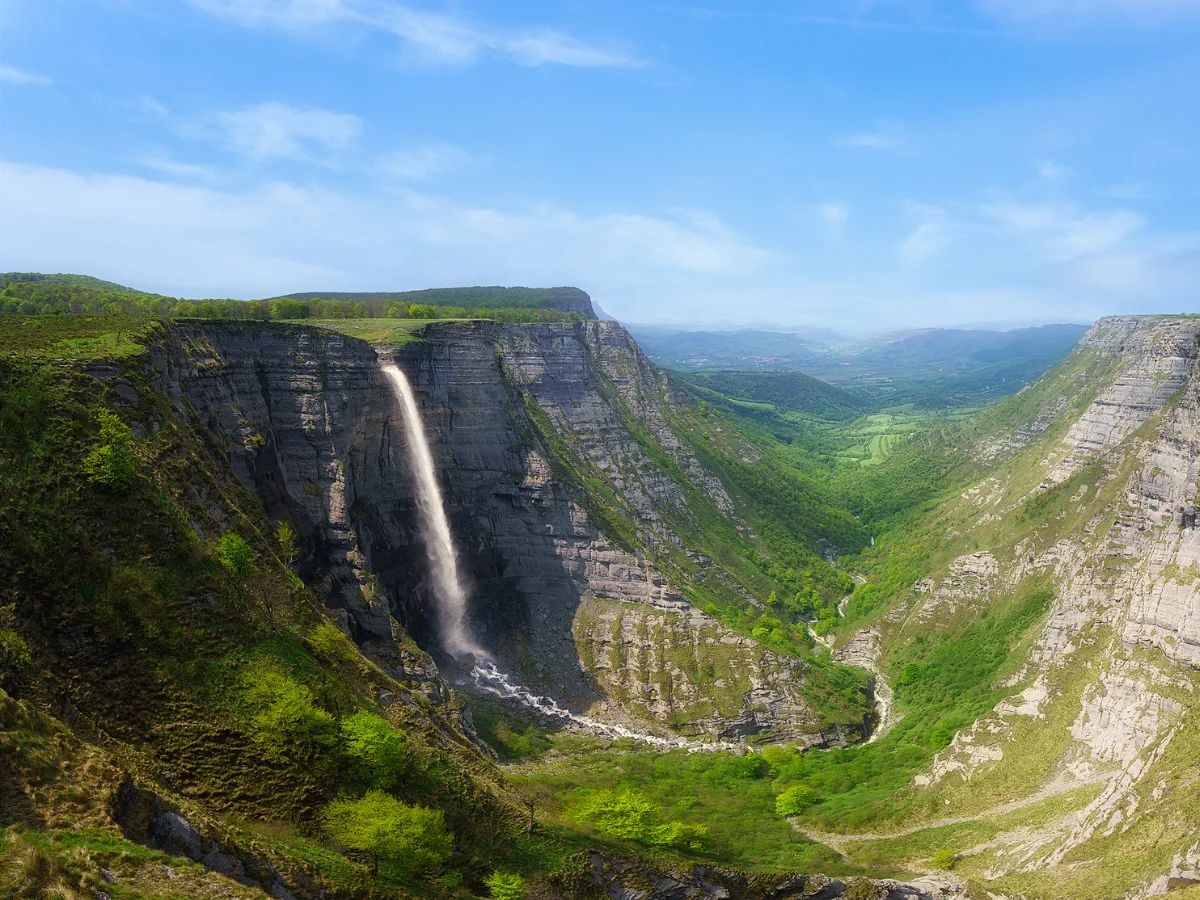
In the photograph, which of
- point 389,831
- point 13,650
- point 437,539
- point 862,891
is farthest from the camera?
point 437,539

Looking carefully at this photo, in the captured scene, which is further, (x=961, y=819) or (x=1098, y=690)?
(x=1098, y=690)

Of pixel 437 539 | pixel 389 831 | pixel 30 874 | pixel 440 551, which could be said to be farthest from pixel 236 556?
pixel 440 551

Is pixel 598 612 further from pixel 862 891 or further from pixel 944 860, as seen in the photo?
pixel 862 891

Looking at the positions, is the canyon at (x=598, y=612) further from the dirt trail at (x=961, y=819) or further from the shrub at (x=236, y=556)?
the shrub at (x=236, y=556)

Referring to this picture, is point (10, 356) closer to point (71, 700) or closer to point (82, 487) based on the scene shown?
point (82, 487)

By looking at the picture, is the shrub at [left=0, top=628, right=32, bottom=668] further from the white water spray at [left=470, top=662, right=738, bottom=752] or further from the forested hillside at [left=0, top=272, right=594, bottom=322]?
the white water spray at [left=470, top=662, right=738, bottom=752]

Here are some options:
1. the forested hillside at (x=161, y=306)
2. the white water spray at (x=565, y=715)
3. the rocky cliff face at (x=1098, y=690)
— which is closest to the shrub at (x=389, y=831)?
the rocky cliff face at (x=1098, y=690)

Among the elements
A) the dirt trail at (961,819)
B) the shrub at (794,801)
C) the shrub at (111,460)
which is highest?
the shrub at (111,460)
